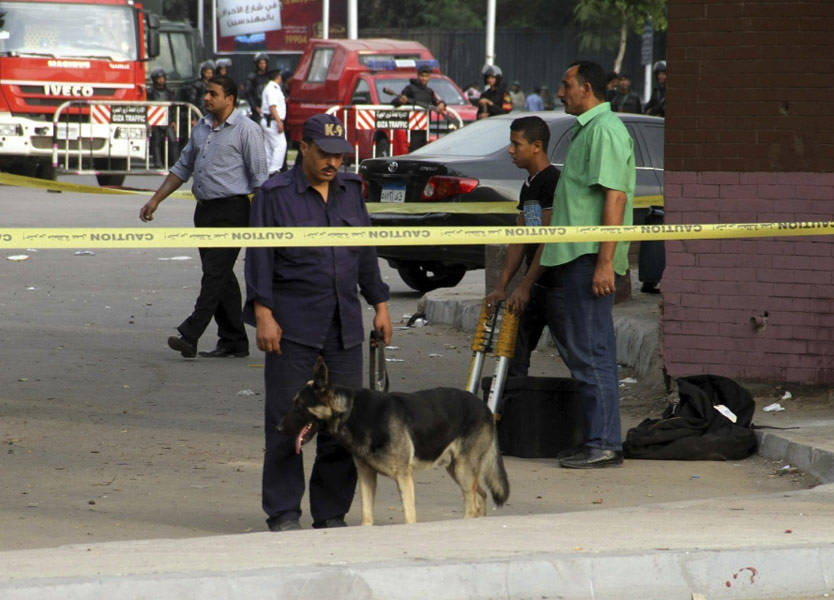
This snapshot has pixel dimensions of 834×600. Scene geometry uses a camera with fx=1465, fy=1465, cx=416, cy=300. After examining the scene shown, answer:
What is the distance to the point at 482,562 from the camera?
480cm

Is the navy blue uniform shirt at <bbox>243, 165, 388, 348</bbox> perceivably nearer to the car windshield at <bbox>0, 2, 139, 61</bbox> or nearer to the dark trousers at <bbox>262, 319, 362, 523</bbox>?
the dark trousers at <bbox>262, 319, 362, 523</bbox>

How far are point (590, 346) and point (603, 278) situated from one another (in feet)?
1.23

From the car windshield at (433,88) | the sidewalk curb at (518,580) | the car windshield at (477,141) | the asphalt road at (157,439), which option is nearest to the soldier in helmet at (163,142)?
the car windshield at (433,88)

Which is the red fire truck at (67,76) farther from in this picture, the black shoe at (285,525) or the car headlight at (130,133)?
the black shoe at (285,525)

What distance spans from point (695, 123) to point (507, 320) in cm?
203

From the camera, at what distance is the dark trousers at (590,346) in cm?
680

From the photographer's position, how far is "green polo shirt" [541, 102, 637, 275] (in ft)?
21.9

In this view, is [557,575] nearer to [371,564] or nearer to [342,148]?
[371,564]

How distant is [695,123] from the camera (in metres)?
8.42

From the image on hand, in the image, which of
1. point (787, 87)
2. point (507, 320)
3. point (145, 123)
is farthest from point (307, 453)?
point (145, 123)

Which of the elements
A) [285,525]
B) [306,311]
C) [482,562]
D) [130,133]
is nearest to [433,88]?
[130,133]

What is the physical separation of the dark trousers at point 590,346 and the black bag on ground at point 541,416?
29 centimetres

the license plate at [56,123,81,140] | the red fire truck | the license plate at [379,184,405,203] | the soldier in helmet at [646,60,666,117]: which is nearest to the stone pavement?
the license plate at [379,184,405,203]

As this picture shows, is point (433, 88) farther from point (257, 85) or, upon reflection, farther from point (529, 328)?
point (529, 328)
